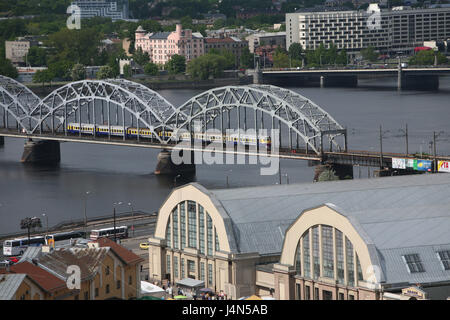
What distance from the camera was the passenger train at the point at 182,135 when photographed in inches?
2331

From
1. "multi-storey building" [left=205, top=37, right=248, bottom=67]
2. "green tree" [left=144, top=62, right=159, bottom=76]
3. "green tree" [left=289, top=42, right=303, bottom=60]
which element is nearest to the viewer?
"green tree" [left=144, top=62, right=159, bottom=76]

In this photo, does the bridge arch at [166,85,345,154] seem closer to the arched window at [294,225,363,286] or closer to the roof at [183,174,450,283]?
the roof at [183,174,450,283]

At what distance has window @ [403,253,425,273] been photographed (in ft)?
82.5

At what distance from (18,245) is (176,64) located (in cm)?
10438

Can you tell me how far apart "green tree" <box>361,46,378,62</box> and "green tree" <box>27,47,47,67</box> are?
144 feet

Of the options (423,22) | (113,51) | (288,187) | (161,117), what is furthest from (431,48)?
(288,187)

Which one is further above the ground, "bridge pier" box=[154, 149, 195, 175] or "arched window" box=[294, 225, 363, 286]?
"arched window" box=[294, 225, 363, 286]

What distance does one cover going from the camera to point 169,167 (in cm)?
6000

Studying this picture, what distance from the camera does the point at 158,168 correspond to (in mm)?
60281

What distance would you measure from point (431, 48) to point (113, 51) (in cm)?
4535

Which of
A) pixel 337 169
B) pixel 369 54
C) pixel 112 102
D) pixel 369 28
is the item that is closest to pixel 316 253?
pixel 337 169

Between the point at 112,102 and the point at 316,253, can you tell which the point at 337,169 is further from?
the point at 112,102

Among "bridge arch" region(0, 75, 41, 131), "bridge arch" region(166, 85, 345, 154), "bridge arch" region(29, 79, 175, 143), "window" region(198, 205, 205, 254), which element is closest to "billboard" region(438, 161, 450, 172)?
"bridge arch" region(166, 85, 345, 154)

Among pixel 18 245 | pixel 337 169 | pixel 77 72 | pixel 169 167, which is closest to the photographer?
pixel 18 245
